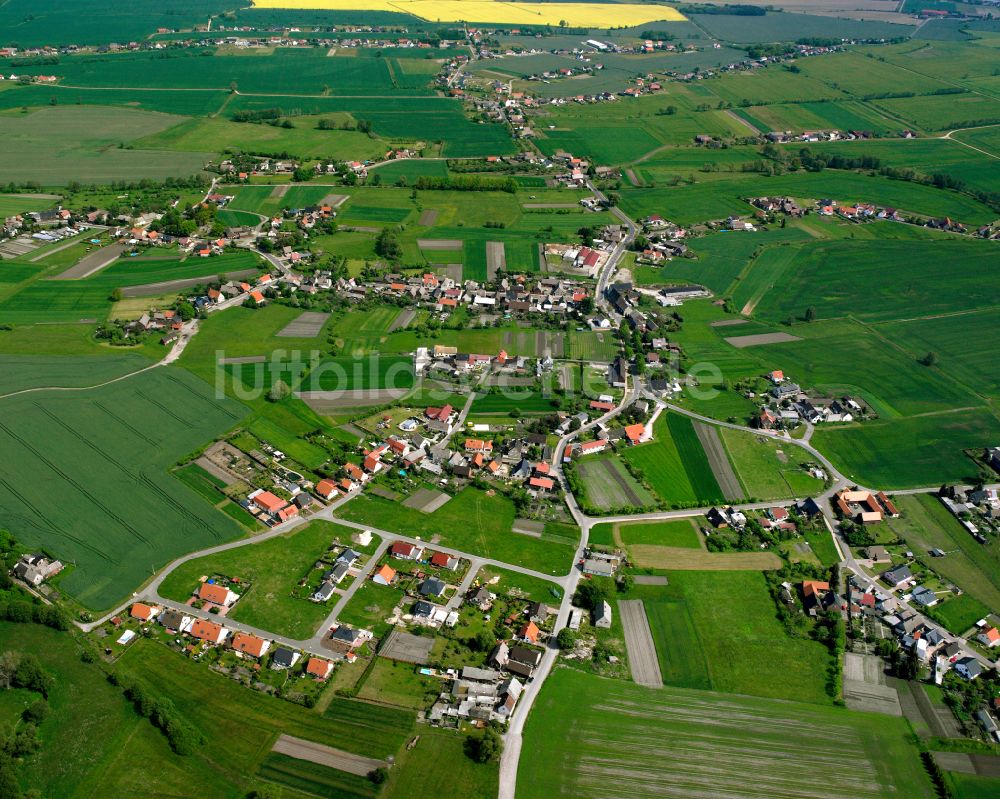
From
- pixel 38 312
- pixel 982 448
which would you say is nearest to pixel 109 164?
pixel 38 312

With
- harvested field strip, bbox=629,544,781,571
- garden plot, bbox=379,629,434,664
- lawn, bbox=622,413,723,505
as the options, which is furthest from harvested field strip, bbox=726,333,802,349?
garden plot, bbox=379,629,434,664

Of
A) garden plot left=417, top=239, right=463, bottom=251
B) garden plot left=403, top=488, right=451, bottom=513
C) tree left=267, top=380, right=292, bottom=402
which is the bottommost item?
garden plot left=403, top=488, right=451, bottom=513

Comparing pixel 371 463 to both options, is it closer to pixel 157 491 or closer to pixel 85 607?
pixel 157 491

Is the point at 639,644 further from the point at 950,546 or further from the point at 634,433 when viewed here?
the point at 950,546

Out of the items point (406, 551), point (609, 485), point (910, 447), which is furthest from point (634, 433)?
point (910, 447)

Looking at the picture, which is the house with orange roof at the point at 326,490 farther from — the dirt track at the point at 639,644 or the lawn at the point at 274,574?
the dirt track at the point at 639,644

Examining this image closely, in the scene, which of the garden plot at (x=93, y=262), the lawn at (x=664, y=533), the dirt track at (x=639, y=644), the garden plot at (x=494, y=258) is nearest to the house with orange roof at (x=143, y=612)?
the dirt track at (x=639, y=644)

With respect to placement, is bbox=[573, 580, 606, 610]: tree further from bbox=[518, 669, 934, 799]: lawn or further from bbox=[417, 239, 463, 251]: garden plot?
bbox=[417, 239, 463, 251]: garden plot
